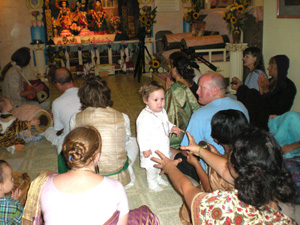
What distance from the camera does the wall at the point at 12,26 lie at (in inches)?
388

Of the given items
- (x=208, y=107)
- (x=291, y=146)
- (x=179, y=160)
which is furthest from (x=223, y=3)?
(x=179, y=160)

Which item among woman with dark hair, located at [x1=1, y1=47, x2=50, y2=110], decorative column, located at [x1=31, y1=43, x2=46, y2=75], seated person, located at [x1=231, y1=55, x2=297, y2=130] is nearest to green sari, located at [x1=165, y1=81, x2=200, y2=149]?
seated person, located at [x1=231, y1=55, x2=297, y2=130]

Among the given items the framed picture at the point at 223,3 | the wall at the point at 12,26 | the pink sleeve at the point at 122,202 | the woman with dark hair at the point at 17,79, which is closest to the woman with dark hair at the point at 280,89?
the pink sleeve at the point at 122,202

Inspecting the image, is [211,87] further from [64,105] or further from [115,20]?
[115,20]

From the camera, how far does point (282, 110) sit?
412 centimetres

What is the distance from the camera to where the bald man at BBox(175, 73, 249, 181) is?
2816 millimetres

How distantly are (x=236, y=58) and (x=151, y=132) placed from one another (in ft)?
13.4

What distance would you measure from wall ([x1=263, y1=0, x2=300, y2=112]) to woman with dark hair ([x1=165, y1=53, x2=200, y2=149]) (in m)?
1.72

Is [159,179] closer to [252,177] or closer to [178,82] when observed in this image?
[178,82]

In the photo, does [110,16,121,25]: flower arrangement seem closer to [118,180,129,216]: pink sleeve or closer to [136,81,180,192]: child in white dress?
[136,81,180,192]: child in white dress

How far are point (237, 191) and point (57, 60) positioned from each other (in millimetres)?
8634

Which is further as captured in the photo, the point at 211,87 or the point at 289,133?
the point at 289,133

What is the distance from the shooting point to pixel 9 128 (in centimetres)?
432

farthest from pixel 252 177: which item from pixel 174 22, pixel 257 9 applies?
pixel 174 22
